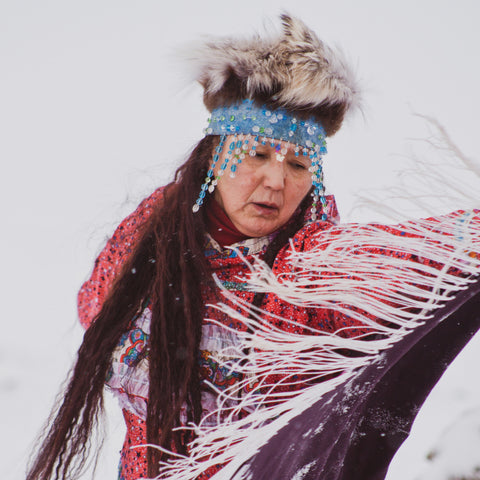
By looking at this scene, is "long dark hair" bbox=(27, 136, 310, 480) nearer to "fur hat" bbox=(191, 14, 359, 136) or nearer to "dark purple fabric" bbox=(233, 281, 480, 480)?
"fur hat" bbox=(191, 14, 359, 136)

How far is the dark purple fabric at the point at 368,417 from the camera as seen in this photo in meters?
0.72

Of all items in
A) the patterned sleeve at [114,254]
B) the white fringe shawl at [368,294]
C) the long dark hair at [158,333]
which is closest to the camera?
the white fringe shawl at [368,294]

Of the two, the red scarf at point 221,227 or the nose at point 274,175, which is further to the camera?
the red scarf at point 221,227

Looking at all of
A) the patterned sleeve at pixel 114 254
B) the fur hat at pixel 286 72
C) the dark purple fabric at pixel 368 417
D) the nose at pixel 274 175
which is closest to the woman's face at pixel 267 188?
the nose at pixel 274 175

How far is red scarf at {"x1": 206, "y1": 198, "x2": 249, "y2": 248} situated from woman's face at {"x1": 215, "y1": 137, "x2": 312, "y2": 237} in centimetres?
4

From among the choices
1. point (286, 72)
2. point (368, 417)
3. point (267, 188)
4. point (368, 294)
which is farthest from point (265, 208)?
point (368, 417)

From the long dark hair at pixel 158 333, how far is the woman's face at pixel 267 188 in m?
0.05

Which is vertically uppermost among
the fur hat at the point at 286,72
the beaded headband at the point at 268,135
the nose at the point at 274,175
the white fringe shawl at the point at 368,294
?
the fur hat at the point at 286,72

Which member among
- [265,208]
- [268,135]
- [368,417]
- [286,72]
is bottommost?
[368,417]

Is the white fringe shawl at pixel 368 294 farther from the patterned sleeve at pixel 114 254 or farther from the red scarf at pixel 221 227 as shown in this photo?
the patterned sleeve at pixel 114 254

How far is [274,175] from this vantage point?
111cm

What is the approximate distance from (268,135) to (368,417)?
2.04 feet

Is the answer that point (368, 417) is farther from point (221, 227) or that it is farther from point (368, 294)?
point (221, 227)

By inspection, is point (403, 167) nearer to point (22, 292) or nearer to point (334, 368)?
point (334, 368)
